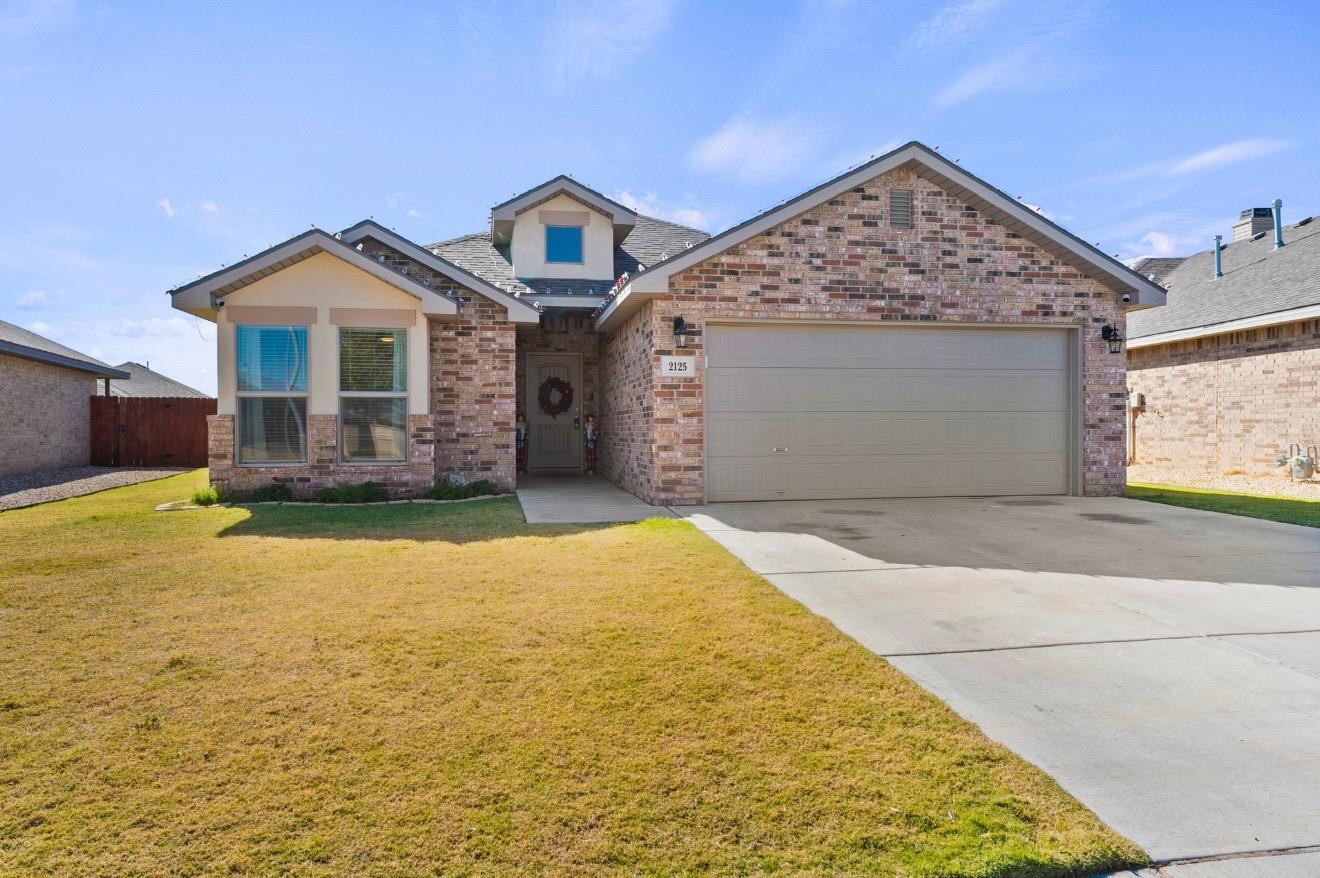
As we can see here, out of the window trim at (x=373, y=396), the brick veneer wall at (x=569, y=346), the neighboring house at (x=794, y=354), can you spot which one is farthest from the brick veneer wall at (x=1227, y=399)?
the window trim at (x=373, y=396)

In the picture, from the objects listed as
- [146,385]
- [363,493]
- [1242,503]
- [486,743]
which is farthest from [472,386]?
[146,385]

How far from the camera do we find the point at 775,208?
9.45 meters

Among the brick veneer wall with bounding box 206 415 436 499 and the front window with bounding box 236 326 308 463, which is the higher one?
the front window with bounding box 236 326 308 463

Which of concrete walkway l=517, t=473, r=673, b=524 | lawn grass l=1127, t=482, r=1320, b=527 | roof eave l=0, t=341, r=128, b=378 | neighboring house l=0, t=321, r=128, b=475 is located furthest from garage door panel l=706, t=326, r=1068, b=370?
neighboring house l=0, t=321, r=128, b=475

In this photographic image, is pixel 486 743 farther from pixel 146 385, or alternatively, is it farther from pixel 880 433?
pixel 146 385

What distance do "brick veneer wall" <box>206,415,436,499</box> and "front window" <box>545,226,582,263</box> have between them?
17.2 ft

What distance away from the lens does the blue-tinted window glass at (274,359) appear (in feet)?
Answer: 33.0

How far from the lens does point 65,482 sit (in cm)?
1341

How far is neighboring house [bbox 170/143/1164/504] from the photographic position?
9617mm

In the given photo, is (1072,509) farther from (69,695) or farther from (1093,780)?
(69,695)

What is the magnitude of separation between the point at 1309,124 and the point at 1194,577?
1060 cm

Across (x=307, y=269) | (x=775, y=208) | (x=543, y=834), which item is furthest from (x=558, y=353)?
(x=543, y=834)

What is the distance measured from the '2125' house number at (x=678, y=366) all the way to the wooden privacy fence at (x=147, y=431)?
14.3m

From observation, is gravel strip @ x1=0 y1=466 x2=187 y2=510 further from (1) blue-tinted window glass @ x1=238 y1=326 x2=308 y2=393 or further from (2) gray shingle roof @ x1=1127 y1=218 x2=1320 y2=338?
(2) gray shingle roof @ x1=1127 y1=218 x2=1320 y2=338
